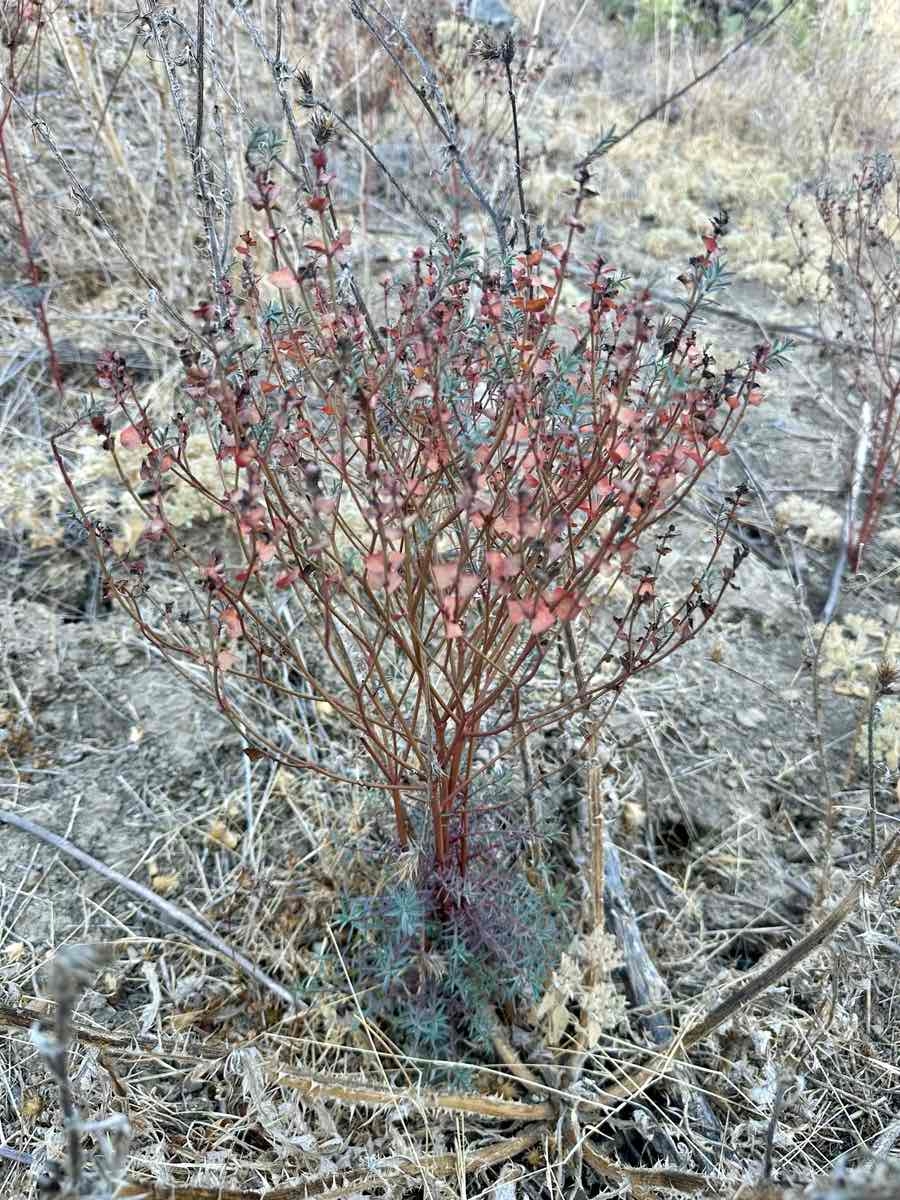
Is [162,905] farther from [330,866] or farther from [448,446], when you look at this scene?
[448,446]

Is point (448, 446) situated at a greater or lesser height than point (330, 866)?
greater

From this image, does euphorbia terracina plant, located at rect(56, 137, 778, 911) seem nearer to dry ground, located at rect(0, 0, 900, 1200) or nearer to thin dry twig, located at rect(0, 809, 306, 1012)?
dry ground, located at rect(0, 0, 900, 1200)

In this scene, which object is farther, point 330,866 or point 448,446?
point 330,866

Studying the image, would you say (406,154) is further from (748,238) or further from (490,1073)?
(490,1073)

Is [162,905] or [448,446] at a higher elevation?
[448,446]

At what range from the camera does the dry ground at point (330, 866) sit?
5.78 ft

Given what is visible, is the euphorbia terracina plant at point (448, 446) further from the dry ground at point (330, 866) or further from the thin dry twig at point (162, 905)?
the thin dry twig at point (162, 905)

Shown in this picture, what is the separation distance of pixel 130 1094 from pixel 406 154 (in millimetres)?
6209

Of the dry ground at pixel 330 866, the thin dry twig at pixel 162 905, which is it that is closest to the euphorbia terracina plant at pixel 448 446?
the dry ground at pixel 330 866

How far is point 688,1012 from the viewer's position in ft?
6.45

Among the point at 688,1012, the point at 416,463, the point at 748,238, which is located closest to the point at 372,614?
the point at 416,463

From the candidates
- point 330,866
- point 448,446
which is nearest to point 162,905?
point 330,866

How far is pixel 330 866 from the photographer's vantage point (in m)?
2.19

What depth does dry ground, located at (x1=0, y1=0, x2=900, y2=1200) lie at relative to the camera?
1.76 m
